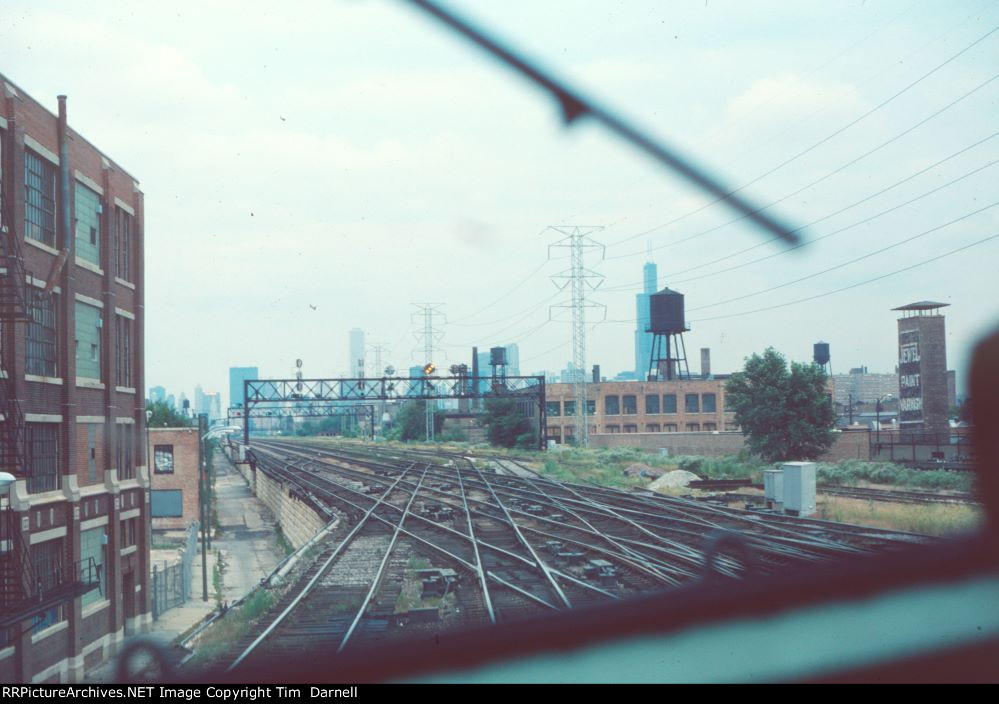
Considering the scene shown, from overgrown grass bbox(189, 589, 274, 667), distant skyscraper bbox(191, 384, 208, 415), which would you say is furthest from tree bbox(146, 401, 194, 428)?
overgrown grass bbox(189, 589, 274, 667)

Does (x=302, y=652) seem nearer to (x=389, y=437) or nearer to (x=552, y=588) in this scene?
(x=552, y=588)

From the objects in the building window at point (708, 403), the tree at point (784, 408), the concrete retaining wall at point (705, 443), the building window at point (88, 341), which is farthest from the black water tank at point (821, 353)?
the building window at point (88, 341)

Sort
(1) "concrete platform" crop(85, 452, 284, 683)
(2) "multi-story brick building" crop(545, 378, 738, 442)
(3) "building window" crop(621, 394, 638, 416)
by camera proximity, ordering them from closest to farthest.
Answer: (1) "concrete platform" crop(85, 452, 284, 683) → (2) "multi-story brick building" crop(545, 378, 738, 442) → (3) "building window" crop(621, 394, 638, 416)

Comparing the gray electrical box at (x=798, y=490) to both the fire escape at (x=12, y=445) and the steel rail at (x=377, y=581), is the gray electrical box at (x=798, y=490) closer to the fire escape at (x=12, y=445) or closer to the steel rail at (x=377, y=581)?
the steel rail at (x=377, y=581)

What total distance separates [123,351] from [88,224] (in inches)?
92.4

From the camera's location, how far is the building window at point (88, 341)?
1234 cm

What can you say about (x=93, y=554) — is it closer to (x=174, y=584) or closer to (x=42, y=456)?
(x=42, y=456)

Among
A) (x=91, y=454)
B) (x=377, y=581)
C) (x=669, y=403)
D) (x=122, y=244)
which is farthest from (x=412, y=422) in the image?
(x=377, y=581)

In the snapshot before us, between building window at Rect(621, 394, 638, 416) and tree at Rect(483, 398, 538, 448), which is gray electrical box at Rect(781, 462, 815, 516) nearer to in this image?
tree at Rect(483, 398, 538, 448)

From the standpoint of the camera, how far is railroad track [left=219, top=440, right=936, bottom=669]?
8289 millimetres

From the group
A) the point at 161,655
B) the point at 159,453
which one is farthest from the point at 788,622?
the point at 159,453

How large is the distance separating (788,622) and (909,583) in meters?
1.61

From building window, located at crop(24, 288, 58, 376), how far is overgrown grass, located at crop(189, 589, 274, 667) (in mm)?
4517

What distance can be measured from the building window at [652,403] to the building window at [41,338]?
28.3 metres
